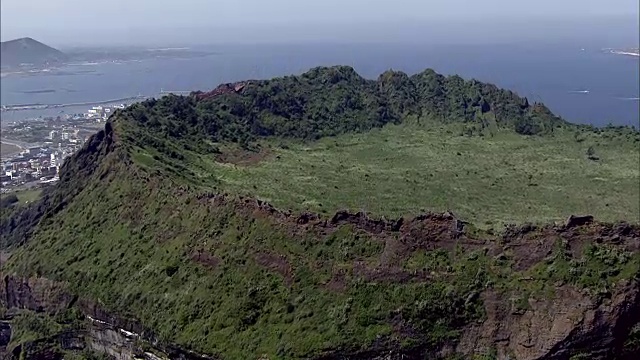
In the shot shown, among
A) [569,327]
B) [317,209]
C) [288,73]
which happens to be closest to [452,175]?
[317,209]

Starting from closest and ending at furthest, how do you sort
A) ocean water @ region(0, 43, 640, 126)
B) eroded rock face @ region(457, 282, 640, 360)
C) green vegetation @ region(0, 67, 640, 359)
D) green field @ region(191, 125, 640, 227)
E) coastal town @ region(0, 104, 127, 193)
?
1. eroded rock face @ region(457, 282, 640, 360)
2. green vegetation @ region(0, 67, 640, 359)
3. green field @ region(191, 125, 640, 227)
4. coastal town @ region(0, 104, 127, 193)
5. ocean water @ region(0, 43, 640, 126)

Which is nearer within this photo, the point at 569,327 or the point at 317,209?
the point at 569,327

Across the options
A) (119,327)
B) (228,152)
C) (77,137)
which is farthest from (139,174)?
(77,137)

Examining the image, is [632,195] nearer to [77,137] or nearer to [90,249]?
[90,249]

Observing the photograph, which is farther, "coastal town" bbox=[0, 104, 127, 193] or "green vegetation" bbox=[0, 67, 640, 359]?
"coastal town" bbox=[0, 104, 127, 193]

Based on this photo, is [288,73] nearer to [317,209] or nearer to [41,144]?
[41,144]

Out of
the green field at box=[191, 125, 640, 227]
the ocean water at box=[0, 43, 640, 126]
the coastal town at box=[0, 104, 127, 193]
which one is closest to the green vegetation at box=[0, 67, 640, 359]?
the green field at box=[191, 125, 640, 227]

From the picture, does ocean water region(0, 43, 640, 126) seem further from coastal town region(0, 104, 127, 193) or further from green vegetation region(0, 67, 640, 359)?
green vegetation region(0, 67, 640, 359)

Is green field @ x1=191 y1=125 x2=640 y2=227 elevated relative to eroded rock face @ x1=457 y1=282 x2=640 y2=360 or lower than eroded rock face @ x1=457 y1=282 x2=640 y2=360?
lower
